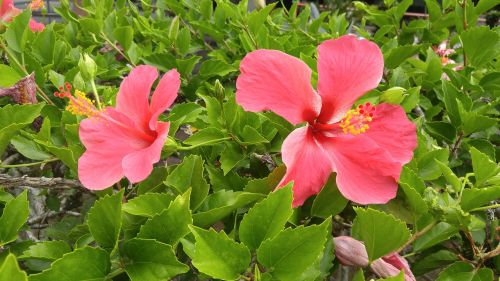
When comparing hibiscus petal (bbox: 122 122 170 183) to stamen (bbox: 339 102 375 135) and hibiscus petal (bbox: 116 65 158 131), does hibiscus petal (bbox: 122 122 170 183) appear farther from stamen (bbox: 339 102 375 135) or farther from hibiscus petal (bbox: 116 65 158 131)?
stamen (bbox: 339 102 375 135)

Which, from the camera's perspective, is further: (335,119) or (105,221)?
(335,119)

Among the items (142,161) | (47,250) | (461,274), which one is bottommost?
(461,274)

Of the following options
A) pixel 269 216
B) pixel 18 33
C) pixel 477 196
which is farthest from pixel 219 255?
pixel 18 33

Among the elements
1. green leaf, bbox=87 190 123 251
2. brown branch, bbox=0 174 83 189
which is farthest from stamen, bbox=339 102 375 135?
brown branch, bbox=0 174 83 189

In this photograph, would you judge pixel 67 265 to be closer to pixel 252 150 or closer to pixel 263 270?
pixel 263 270

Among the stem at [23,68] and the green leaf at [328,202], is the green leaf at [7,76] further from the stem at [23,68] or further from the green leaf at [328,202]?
the green leaf at [328,202]

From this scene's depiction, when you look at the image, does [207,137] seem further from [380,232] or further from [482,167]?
[482,167]

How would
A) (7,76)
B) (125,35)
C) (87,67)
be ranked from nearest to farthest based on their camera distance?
(87,67)
(7,76)
(125,35)
